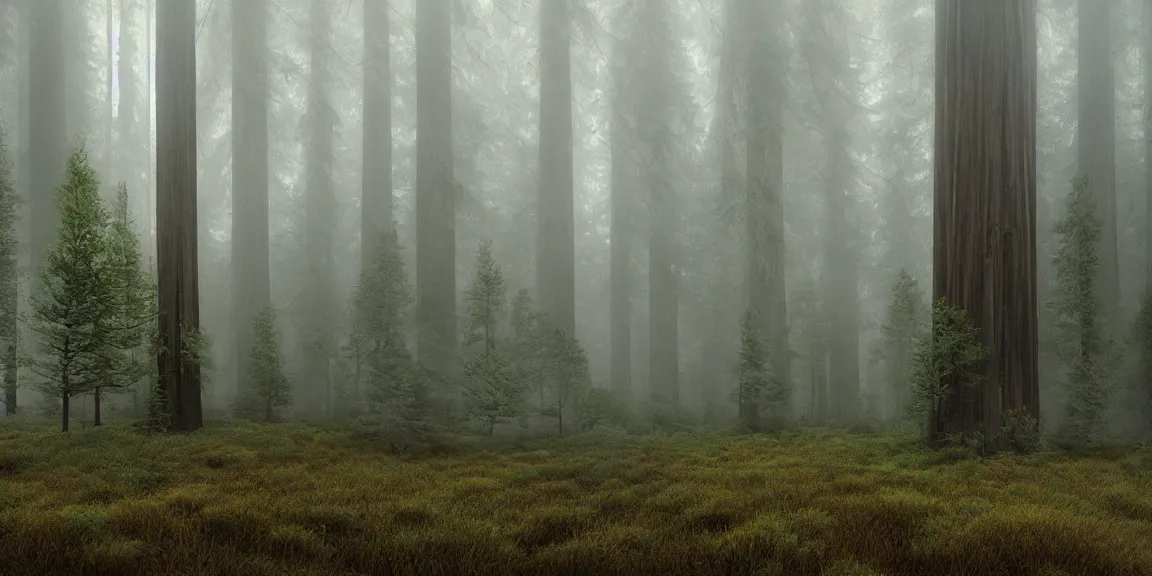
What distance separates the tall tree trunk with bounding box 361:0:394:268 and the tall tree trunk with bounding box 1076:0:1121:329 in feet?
63.8

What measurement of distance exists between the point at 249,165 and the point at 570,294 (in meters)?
11.4

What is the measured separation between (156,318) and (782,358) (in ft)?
47.3

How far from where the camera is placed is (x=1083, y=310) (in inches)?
501

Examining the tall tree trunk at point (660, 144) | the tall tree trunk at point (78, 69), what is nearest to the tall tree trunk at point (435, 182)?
the tall tree trunk at point (660, 144)

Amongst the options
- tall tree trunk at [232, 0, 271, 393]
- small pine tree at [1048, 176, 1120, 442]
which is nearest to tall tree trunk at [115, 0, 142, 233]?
tall tree trunk at [232, 0, 271, 393]

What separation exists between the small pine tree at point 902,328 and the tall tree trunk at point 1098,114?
451cm

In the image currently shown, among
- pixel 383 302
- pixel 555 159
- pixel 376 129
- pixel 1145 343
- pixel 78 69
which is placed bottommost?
pixel 1145 343

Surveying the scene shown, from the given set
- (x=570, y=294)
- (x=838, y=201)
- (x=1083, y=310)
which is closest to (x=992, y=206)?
(x=1083, y=310)

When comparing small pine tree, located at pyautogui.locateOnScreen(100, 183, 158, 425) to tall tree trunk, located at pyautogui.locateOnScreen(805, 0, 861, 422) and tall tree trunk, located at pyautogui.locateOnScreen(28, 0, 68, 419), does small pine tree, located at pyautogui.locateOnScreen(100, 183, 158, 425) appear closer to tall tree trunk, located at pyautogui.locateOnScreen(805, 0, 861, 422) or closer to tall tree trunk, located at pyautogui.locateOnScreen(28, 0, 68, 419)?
tall tree trunk, located at pyautogui.locateOnScreen(28, 0, 68, 419)

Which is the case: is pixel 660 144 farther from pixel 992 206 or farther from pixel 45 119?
pixel 45 119

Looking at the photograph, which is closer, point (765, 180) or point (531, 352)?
point (531, 352)

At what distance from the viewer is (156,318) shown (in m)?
11.8

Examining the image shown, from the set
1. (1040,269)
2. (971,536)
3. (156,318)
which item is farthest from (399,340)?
(1040,269)

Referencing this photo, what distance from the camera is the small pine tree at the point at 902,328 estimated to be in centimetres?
1638
